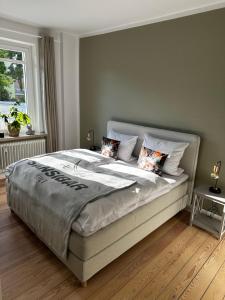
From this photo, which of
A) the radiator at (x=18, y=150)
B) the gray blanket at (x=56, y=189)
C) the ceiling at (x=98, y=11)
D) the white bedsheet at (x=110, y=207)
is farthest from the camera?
the radiator at (x=18, y=150)

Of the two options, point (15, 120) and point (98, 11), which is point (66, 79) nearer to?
point (15, 120)

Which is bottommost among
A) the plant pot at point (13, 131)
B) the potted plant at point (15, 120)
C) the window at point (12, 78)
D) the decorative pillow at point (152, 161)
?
the decorative pillow at point (152, 161)

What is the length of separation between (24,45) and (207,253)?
4035 mm

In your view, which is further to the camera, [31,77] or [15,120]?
[31,77]

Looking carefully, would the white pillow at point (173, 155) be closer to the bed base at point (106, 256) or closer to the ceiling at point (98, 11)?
the bed base at point (106, 256)

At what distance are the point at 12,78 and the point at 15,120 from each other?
0.74 m

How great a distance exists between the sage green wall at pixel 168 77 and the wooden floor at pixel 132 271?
93 cm

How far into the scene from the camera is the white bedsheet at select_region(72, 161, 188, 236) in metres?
1.65

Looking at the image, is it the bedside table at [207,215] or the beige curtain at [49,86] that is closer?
the bedside table at [207,215]

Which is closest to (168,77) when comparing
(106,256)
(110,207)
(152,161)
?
(152,161)

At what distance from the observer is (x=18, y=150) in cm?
366

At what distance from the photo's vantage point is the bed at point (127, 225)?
168 centimetres

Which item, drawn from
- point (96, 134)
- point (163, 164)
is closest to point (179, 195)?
point (163, 164)

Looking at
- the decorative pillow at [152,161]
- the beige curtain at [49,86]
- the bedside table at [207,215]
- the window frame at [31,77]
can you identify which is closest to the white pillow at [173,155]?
the decorative pillow at [152,161]
